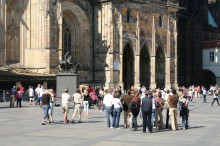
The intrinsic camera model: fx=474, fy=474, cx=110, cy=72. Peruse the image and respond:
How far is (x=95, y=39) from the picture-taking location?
179 ft

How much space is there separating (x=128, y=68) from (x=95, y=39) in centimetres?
687

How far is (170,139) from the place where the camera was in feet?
57.3

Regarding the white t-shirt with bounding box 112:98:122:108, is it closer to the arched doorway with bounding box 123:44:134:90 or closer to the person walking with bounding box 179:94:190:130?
the person walking with bounding box 179:94:190:130

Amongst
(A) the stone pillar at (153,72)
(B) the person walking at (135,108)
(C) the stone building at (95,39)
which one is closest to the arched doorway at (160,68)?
(C) the stone building at (95,39)

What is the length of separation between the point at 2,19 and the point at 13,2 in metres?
3.26

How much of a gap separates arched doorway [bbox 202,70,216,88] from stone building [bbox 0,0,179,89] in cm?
1628

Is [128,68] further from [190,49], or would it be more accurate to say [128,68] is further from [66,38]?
[190,49]

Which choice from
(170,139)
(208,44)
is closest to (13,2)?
(170,139)

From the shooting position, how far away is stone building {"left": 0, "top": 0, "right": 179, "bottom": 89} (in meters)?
46.8

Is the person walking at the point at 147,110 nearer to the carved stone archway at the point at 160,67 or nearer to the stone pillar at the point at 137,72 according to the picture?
the stone pillar at the point at 137,72

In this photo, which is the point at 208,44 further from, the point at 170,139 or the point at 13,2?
the point at 170,139

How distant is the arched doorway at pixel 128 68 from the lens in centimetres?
→ 5862

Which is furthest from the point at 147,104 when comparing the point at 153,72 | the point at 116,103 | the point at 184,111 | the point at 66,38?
the point at 153,72

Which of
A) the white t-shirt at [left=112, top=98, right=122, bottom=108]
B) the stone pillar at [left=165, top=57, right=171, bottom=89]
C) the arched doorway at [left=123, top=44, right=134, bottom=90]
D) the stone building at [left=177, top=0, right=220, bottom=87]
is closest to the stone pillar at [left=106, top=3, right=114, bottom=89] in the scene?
the arched doorway at [left=123, top=44, right=134, bottom=90]
